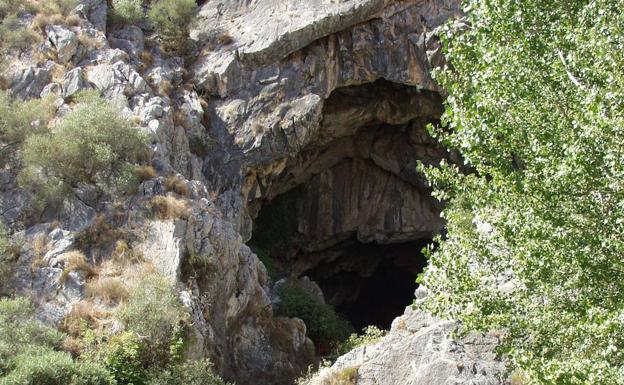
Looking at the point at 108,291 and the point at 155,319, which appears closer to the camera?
the point at 155,319

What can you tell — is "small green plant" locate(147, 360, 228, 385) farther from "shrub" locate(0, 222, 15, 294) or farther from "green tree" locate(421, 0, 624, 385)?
"green tree" locate(421, 0, 624, 385)

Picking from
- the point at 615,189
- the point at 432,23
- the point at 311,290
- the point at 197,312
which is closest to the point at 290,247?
the point at 311,290

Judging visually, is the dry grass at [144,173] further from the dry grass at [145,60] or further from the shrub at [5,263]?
the dry grass at [145,60]

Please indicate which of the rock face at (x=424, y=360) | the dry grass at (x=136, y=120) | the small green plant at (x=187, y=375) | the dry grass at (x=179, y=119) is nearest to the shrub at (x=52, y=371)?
the small green plant at (x=187, y=375)

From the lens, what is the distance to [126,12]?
24547 mm

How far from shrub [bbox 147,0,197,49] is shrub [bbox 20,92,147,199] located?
318 inches

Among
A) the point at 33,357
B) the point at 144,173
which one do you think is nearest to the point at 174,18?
the point at 144,173

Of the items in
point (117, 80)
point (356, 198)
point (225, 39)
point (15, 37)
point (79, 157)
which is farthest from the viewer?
point (356, 198)

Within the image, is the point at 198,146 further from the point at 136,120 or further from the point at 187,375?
the point at 187,375

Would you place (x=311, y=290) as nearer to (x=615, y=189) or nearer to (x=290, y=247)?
(x=290, y=247)

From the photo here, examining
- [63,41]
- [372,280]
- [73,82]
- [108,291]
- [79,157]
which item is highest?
[63,41]

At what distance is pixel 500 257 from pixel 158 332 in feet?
24.3

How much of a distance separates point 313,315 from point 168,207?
20.7 feet

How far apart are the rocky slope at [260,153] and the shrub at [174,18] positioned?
638 millimetres
